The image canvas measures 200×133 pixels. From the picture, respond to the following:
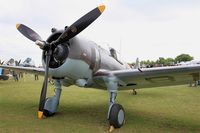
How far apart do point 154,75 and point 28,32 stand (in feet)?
12.9

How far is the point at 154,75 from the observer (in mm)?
7105

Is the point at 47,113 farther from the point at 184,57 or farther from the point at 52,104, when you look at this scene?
the point at 184,57

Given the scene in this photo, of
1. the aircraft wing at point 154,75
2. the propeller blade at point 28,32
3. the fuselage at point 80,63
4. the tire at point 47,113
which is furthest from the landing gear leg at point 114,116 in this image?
the propeller blade at point 28,32

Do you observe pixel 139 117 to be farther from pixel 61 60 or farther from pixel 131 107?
pixel 61 60

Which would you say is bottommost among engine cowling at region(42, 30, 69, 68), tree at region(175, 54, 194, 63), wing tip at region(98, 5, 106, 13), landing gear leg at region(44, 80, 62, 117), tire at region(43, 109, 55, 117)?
tire at region(43, 109, 55, 117)

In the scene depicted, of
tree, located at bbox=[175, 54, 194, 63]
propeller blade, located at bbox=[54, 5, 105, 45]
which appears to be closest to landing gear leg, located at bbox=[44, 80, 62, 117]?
propeller blade, located at bbox=[54, 5, 105, 45]

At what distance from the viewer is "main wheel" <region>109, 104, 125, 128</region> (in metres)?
6.67

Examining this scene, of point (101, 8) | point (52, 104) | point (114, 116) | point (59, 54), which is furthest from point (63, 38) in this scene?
point (52, 104)

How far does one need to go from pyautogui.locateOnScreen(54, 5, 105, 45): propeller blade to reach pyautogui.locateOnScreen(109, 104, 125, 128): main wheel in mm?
2247

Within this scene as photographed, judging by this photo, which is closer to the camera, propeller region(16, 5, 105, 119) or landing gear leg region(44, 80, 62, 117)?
propeller region(16, 5, 105, 119)

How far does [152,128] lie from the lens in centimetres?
672

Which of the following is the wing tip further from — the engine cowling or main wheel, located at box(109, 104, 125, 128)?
main wheel, located at box(109, 104, 125, 128)

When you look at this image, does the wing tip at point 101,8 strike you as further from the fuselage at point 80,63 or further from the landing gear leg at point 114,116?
the landing gear leg at point 114,116

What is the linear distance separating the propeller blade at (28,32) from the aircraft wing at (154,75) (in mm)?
2110
